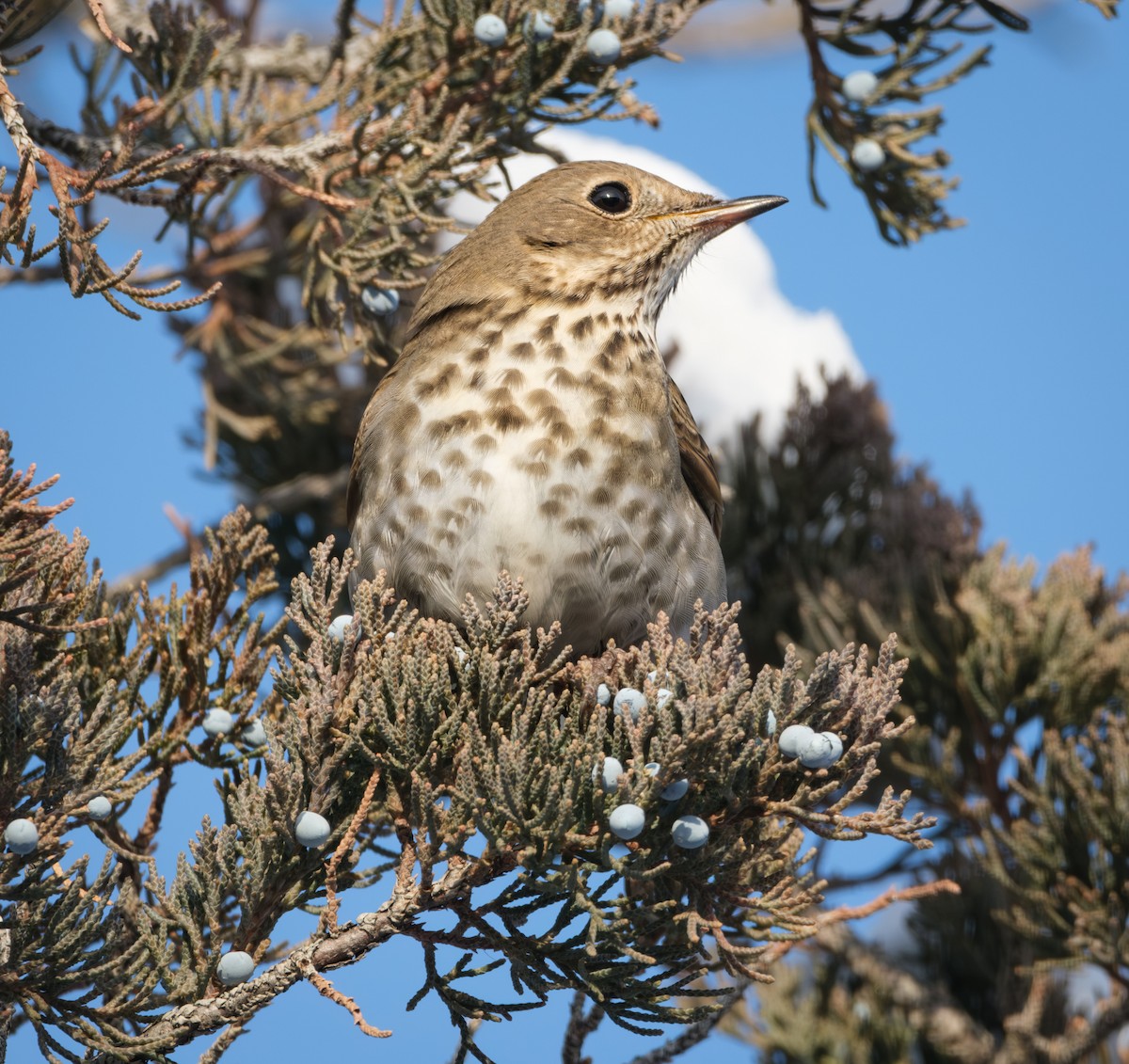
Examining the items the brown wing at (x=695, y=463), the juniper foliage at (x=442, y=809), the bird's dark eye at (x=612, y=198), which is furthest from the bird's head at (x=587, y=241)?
the juniper foliage at (x=442, y=809)

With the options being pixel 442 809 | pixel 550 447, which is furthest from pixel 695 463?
pixel 442 809

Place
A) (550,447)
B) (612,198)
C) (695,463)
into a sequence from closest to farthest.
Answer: (550,447)
(695,463)
(612,198)

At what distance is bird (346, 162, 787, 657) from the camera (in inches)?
119

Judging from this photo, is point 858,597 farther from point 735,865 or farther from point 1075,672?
point 735,865

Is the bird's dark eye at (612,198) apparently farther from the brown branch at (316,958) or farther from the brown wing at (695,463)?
the brown branch at (316,958)

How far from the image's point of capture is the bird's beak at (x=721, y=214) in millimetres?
3539

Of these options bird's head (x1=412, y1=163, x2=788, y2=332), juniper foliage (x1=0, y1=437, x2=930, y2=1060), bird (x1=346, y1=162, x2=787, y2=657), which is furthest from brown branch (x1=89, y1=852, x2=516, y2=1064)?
bird's head (x1=412, y1=163, x2=788, y2=332)

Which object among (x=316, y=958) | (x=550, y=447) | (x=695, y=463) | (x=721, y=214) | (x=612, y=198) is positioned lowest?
(x=316, y=958)

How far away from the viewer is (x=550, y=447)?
120 inches

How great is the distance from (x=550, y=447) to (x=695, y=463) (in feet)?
1.91

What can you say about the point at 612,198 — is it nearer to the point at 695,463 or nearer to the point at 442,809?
the point at 695,463

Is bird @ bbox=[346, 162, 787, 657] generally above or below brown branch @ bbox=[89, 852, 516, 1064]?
above

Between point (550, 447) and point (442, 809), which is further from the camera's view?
point (550, 447)

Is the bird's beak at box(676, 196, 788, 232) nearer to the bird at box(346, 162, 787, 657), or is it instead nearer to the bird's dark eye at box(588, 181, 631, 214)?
the bird at box(346, 162, 787, 657)
